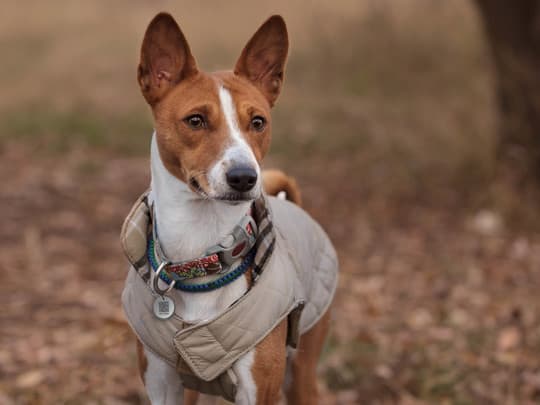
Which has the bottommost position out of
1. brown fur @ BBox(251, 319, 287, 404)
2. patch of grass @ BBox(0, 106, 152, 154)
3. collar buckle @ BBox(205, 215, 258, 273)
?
patch of grass @ BBox(0, 106, 152, 154)

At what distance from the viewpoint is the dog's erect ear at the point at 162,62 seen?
9.30 feet

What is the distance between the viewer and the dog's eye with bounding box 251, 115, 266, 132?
281 cm

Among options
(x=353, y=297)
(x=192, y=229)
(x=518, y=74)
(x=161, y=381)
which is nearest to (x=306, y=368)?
(x=161, y=381)

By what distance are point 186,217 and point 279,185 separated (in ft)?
3.22

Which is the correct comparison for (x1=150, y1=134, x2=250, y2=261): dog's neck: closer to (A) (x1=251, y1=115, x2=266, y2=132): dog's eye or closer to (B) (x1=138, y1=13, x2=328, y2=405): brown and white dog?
(B) (x1=138, y1=13, x2=328, y2=405): brown and white dog

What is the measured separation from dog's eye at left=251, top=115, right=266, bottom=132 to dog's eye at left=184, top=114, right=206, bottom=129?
18 centimetres

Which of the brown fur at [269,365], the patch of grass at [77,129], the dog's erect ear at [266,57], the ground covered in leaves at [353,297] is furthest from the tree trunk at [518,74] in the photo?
the brown fur at [269,365]

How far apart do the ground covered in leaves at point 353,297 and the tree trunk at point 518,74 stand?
577mm

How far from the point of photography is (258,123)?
2.83 m

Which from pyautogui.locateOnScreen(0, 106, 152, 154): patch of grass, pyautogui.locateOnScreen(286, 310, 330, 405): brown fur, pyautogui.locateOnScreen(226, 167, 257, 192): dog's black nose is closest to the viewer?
pyautogui.locateOnScreen(226, 167, 257, 192): dog's black nose

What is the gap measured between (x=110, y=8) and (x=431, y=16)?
848cm

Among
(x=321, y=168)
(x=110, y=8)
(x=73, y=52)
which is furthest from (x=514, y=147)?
(x=110, y=8)

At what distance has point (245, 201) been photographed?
2643 millimetres

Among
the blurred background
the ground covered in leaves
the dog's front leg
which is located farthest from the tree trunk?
the dog's front leg
